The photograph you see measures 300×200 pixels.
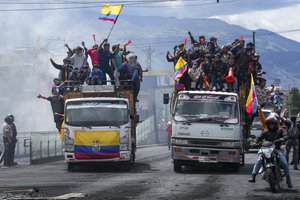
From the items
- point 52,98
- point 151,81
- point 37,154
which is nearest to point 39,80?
point 151,81

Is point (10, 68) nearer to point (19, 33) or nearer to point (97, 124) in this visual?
point (19, 33)

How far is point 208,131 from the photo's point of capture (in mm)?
22141

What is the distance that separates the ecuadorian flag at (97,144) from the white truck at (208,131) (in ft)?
5.90

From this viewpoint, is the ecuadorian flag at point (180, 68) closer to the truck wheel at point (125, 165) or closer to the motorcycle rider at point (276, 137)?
the truck wheel at point (125, 165)

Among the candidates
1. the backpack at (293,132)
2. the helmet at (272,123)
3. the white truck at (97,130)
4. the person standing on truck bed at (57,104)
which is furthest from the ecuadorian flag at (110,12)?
the helmet at (272,123)

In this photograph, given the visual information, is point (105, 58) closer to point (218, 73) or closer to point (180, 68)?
point (180, 68)

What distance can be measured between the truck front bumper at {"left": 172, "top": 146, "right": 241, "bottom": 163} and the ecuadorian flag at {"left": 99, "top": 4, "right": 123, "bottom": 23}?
824 cm

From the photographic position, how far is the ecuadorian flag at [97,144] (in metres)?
23.1

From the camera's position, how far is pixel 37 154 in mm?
33688

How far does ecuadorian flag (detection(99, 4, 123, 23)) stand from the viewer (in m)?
29.1

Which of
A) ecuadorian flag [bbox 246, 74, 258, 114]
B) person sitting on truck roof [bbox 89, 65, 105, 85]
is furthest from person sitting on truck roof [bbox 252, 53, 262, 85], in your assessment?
person sitting on truck roof [bbox 89, 65, 105, 85]

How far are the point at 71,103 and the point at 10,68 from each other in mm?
83485

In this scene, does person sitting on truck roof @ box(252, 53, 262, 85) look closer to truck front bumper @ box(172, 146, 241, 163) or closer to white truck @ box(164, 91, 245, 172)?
white truck @ box(164, 91, 245, 172)

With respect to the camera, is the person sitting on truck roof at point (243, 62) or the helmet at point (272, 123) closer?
the helmet at point (272, 123)
